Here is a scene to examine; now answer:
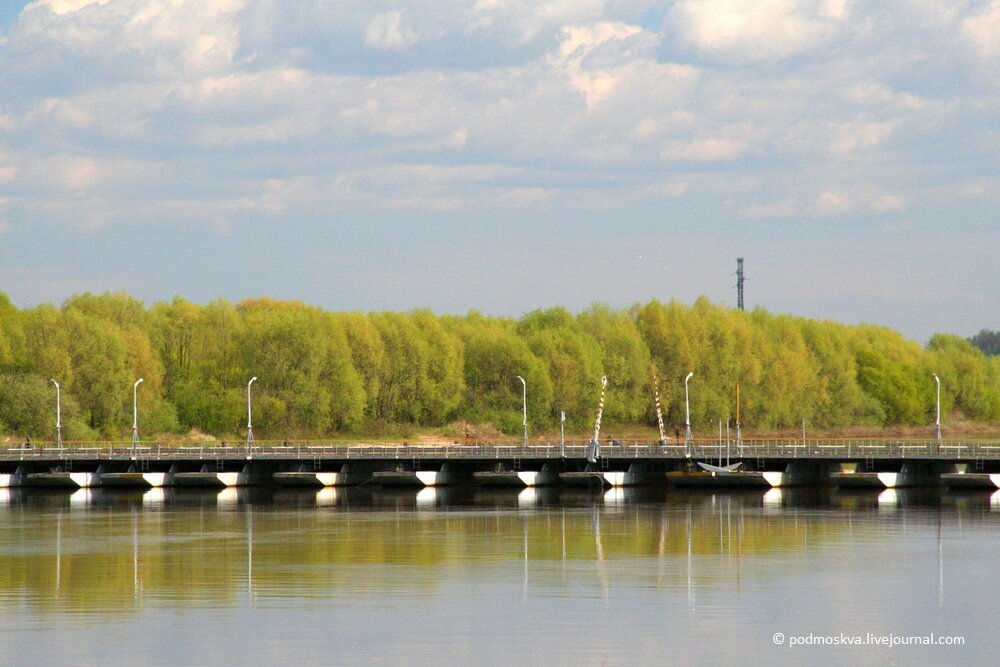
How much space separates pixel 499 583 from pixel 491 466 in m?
57.9

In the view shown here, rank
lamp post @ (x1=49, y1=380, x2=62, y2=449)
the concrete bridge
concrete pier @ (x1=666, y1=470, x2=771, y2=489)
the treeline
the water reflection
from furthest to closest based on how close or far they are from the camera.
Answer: the treeline → lamp post @ (x1=49, y1=380, x2=62, y2=449) → concrete pier @ (x1=666, y1=470, x2=771, y2=489) → the concrete bridge → the water reflection

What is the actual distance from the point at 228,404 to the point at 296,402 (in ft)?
24.4

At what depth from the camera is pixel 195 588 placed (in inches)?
2010

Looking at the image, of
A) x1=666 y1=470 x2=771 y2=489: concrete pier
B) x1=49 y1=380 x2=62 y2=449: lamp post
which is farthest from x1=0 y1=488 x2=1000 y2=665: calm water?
x1=49 y1=380 x2=62 y2=449: lamp post

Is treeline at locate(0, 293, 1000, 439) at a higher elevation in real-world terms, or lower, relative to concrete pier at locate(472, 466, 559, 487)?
higher

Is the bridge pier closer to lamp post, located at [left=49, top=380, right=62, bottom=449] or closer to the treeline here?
the treeline

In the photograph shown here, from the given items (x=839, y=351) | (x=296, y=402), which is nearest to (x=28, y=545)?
(x=296, y=402)

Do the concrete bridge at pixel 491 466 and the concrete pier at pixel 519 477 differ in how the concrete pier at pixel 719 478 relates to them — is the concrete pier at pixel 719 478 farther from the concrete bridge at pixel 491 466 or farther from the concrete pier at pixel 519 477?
the concrete pier at pixel 519 477

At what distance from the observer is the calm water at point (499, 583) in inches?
1572

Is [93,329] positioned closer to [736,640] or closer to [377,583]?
Answer: [377,583]

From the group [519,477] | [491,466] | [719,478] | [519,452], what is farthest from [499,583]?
[491,466]

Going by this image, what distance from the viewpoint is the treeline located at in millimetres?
127000

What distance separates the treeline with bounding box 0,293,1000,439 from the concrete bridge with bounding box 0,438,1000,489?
46.6ft

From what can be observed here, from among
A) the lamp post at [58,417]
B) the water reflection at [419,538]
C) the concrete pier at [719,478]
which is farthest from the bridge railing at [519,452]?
the water reflection at [419,538]
